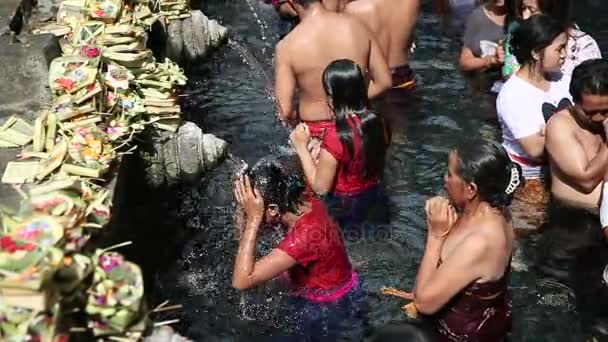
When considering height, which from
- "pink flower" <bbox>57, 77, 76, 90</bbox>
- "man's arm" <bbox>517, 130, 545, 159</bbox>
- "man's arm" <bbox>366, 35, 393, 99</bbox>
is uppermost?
"pink flower" <bbox>57, 77, 76, 90</bbox>

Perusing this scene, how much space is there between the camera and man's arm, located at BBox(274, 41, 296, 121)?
5027 millimetres

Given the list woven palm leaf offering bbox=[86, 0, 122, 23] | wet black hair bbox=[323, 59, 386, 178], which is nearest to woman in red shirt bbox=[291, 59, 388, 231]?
wet black hair bbox=[323, 59, 386, 178]

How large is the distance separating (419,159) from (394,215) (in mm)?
786

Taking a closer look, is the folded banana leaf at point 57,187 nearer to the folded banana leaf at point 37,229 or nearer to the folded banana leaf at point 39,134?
the folded banana leaf at point 37,229

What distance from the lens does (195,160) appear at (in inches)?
204

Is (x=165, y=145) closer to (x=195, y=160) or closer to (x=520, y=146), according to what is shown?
(x=195, y=160)

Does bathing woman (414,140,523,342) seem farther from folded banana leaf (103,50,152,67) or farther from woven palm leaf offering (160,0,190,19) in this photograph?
woven palm leaf offering (160,0,190,19)

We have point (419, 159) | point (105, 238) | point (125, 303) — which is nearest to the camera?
point (125, 303)

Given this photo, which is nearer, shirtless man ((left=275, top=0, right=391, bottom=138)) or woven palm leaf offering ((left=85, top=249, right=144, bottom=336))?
woven palm leaf offering ((left=85, top=249, right=144, bottom=336))

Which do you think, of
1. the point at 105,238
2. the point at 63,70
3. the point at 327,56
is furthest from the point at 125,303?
the point at 327,56

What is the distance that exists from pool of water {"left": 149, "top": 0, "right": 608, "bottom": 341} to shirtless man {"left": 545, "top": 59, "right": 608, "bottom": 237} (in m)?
0.43

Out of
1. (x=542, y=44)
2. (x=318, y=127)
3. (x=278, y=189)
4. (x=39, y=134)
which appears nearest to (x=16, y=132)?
(x=39, y=134)

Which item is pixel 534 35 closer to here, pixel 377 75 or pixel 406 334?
pixel 377 75

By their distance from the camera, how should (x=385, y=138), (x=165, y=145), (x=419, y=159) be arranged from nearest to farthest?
(x=385, y=138), (x=165, y=145), (x=419, y=159)
